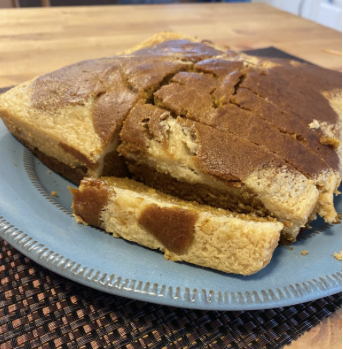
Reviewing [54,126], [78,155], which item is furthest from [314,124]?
[54,126]

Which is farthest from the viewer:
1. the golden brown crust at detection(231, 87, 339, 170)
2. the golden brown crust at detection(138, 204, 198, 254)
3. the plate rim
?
the golden brown crust at detection(231, 87, 339, 170)

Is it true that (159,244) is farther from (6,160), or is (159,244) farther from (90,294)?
(6,160)

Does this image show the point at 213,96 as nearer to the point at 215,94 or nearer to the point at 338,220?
the point at 215,94

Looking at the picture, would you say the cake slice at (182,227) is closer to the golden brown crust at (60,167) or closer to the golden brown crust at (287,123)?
the golden brown crust at (60,167)

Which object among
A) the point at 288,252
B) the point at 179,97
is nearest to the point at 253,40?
the point at 179,97

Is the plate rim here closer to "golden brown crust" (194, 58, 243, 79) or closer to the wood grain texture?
the wood grain texture

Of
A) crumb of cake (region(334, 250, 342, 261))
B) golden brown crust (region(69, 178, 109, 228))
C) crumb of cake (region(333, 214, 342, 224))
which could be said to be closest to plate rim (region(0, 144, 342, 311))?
crumb of cake (region(334, 250, 342, 261))
